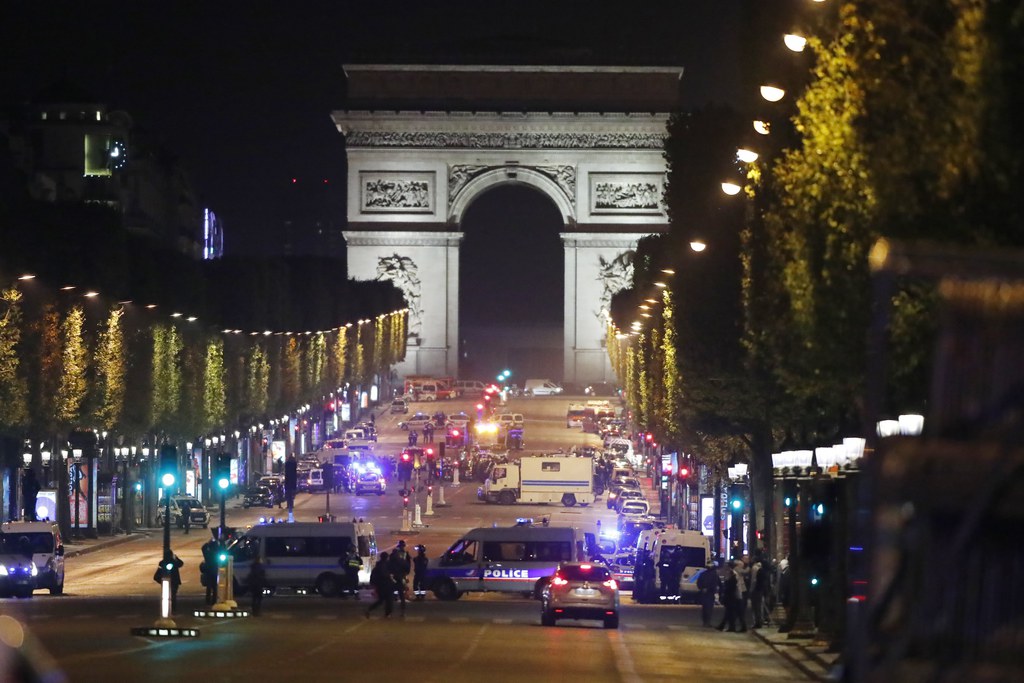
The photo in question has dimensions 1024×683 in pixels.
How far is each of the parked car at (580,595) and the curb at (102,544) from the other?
72.8 feet

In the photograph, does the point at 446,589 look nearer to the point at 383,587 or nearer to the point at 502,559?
the point at 502,559

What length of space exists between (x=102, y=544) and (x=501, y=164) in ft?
249

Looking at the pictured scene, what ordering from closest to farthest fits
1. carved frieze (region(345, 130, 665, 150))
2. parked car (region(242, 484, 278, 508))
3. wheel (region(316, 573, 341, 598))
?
wheel (region(316, 573, 341, 598)), parked car (region(242, 484, 278, 508)), carved frieze (region(345, 130, 665, 150))

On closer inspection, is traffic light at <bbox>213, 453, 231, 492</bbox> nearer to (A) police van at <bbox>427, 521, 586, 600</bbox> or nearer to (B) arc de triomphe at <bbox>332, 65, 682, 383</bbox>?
(A) police van at <bbox>427, 521, 586, 600</bbox>

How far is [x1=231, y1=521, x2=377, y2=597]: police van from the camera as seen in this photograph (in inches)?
1574

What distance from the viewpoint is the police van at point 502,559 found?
1571 inches

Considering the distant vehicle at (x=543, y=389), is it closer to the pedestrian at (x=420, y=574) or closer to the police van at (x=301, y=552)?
the pedestrian at (x=420, y=574)

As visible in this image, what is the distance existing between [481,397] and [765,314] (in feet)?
280

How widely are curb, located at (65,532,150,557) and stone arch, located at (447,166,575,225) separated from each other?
68.8 m

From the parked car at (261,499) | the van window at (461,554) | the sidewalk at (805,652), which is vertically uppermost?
the parked car at (261,499)

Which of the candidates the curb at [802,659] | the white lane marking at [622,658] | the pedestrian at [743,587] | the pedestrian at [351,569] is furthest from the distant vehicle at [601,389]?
the white lane marking at [622,658]

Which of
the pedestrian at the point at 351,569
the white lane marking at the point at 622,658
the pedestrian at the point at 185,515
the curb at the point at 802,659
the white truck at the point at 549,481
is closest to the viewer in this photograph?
the white lane marking at the point at 622,658

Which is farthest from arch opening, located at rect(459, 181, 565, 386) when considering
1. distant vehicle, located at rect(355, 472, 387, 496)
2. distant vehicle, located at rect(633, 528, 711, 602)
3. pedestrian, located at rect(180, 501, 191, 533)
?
distant vehicle, located at rect(633, 528, 711, 602)

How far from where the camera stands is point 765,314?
30.2 m
